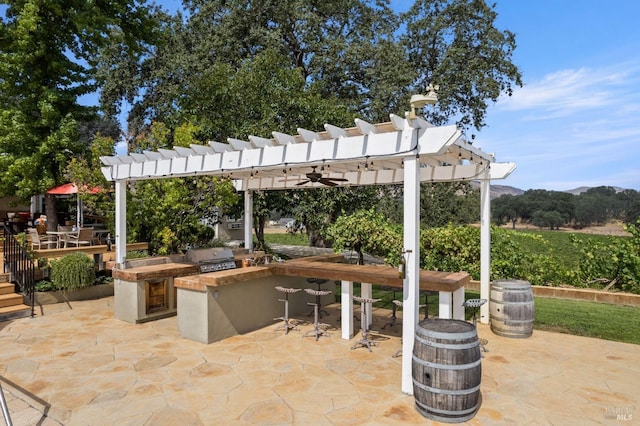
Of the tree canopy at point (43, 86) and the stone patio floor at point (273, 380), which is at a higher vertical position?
the tree canopy at point (43, 86)

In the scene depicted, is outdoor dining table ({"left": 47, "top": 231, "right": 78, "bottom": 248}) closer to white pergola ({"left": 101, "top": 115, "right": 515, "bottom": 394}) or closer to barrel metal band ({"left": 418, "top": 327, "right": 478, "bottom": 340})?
white pergola ({"left": 101, "top": 115, "right": 515, "bottom": 394})

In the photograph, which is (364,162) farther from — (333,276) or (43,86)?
(43,86)

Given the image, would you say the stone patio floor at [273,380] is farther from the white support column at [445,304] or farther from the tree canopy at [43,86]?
the tree canopy at [43,86]

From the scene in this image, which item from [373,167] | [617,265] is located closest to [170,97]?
[373,167]

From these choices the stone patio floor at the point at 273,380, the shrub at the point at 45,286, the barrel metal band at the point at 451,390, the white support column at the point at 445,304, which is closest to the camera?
the barrel metal band at the point at 451,390

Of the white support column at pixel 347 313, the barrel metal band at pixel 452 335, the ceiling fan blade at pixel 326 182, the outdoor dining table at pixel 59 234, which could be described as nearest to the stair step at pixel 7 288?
the outdoor dining table at pixel 59 234

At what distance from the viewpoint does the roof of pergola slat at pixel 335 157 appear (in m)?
4.05

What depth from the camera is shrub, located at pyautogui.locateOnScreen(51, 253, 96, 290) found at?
8008 millimetres

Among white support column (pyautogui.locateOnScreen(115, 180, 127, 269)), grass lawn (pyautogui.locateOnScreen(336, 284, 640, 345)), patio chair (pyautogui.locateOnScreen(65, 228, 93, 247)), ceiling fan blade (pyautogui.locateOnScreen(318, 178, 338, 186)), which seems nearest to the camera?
grass lawn (pyautogui.locateOnScreen(336, 284, 640, 345))

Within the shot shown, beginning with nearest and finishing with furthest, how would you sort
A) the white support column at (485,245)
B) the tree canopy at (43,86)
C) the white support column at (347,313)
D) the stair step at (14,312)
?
the white support column at (347,313) < the white support column at (485,245) < the stair step at (14,312) < the tree canopy at (43,86)

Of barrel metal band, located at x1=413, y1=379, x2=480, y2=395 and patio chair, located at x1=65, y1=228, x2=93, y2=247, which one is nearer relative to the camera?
barrel metal band, located at x1=413, y1=379, x2=480, y2=395

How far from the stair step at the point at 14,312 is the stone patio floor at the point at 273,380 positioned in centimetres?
66

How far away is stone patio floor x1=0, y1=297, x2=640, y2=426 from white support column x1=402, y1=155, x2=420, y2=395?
0.37 meters

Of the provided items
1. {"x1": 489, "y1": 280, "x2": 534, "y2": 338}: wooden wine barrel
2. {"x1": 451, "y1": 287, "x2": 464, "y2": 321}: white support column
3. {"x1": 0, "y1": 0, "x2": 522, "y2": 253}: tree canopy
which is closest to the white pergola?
{"x1": 489, "y1": 280, "x2": 534, "y2": 338}: wooden wine barrel
